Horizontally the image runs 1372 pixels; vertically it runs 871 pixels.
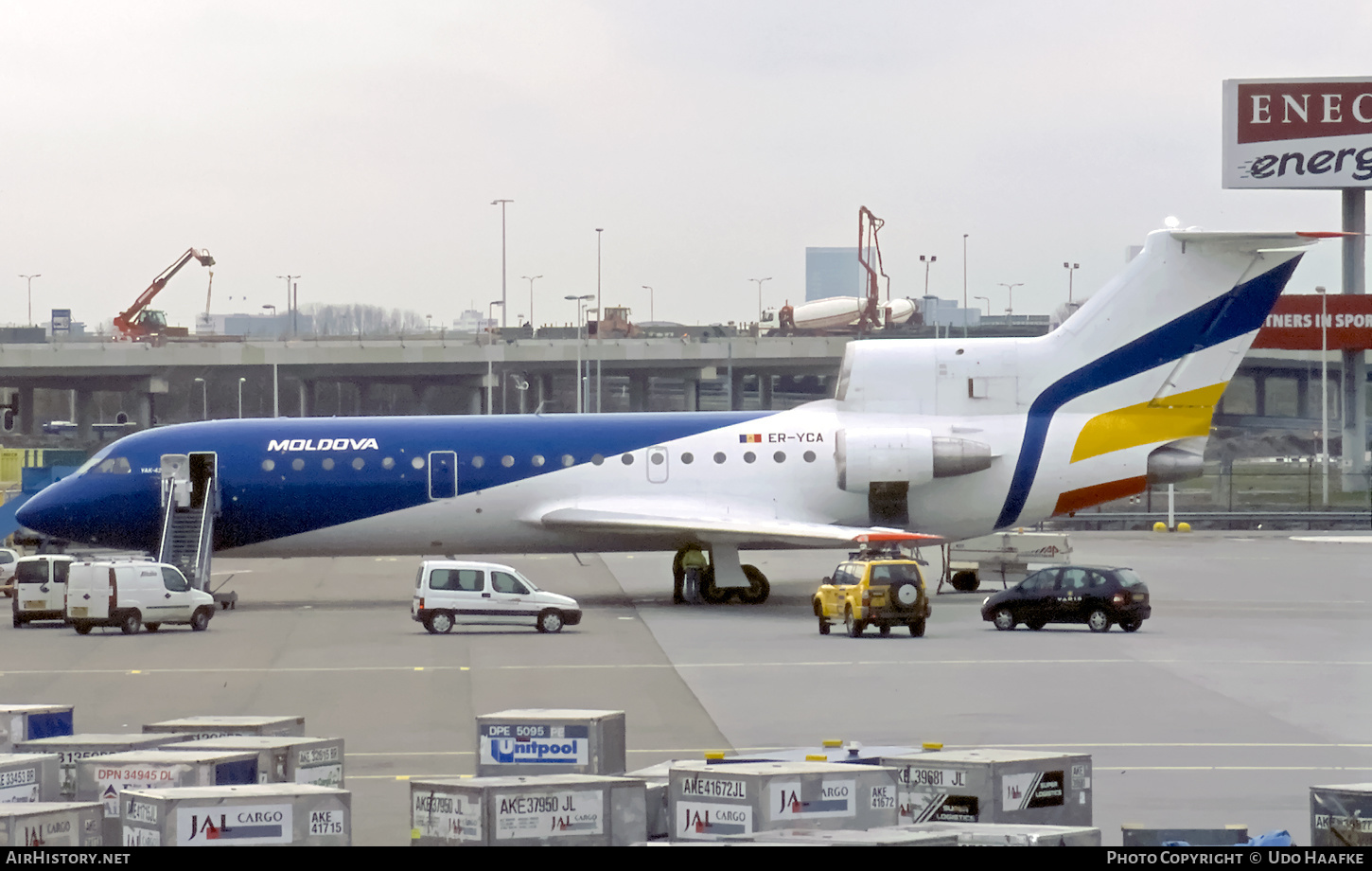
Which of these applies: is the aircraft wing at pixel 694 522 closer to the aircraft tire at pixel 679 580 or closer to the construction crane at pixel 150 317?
the aircraft tire at pixel 679 580

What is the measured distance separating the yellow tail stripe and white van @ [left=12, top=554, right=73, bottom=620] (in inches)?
977

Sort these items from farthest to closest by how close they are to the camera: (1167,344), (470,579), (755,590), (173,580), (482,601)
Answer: (755,590) → (1167,344) → (173,580) → (470,579) → (482,601)

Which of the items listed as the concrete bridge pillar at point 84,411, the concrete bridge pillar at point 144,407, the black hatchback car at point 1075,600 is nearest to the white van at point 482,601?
the black hatchback car at point 1075,600

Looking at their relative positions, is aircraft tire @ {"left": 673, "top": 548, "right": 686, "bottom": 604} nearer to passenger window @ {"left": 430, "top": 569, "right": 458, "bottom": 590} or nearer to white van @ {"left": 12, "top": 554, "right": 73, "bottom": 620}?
passenger window @ {"left": 430, "top": 569, "right": 458, "bottom": 590}

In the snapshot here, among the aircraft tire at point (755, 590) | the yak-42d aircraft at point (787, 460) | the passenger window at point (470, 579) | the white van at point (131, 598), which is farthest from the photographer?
the aircraft tire at point (755, 590)

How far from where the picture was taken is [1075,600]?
35844 millimetres

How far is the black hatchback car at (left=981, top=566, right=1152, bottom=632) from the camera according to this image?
3544 cm

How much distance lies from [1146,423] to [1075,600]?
27.5 ft

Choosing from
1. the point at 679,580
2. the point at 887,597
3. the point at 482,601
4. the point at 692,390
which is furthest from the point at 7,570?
the point at 692,390

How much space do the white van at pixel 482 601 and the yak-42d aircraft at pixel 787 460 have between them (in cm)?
523

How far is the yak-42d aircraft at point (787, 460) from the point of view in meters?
42.2

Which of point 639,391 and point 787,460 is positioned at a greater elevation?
point 639,391

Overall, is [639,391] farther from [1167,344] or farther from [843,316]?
[1167,344]

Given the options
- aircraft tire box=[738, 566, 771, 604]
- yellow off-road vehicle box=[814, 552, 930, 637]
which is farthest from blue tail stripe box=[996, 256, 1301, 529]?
yellow off-road vehicle box=[814, 552, 930, 637]
